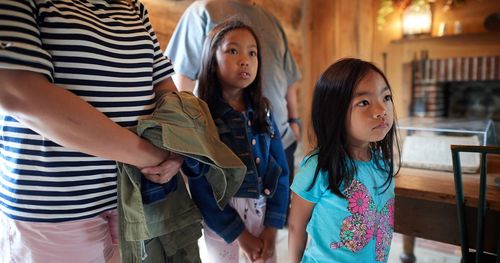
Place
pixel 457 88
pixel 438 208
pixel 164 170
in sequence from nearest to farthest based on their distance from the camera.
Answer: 1. pixel 164 170
2. pixel 438 208
3. pixel 457 88

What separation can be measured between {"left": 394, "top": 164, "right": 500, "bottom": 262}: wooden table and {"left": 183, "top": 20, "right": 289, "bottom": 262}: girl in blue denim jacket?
387 mm

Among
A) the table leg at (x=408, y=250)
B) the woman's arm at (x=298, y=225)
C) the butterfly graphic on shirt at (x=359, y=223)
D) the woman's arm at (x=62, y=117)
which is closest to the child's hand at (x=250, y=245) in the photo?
the woman's arm at (x=298, y=225)

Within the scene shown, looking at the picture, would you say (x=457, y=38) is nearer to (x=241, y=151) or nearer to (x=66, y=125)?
(x=241, y=151)

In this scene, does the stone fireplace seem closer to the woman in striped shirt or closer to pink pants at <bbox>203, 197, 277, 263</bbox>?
pink pants at <bbox>203, 197, 277, 263</bbox>

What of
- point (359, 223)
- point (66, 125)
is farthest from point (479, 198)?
point (66, 125)

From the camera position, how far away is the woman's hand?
29.6 inches

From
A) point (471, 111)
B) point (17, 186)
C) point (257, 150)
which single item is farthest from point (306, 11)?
point (17, 186)

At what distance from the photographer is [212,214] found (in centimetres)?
105

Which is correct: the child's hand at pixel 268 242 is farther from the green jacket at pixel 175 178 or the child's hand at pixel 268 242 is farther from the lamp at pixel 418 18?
the lamp at pixel 418 18

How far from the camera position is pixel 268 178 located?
1.15 m

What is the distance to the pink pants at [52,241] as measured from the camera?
0.67m

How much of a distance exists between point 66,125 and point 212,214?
56 centimetres

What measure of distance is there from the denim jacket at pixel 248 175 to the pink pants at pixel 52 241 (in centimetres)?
31

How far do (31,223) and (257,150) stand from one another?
67cm
